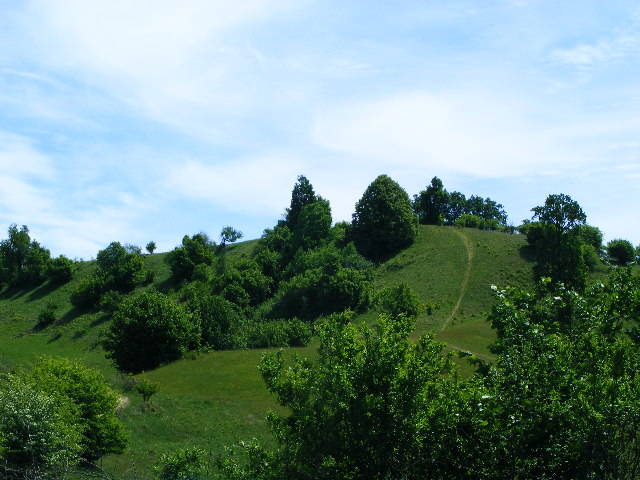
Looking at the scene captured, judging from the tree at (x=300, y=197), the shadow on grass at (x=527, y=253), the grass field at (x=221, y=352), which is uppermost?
the tree at (x=300, y=197)

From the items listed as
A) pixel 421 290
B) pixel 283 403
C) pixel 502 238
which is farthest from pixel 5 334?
pixel 283 403

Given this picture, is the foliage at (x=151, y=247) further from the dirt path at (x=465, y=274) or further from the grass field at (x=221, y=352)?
the dirt path at (x=465, y=274)

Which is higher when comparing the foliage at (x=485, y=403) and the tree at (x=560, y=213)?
the tree at (x=560, y=213)

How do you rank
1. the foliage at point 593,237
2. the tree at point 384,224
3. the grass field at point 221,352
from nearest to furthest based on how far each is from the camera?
the grass field at point 221,352 < the foliage at point 593,237 < the tree at point 384,224

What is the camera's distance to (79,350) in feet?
273

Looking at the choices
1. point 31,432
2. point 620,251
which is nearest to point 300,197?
point 620,251

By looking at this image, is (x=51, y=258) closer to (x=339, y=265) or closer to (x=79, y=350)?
(x=79, y=350)

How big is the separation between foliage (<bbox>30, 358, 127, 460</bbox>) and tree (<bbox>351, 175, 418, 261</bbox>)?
68295 mm

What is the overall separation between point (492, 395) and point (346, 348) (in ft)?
10.4

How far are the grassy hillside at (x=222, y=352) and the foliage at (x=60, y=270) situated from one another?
6.26 ft

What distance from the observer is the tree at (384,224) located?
98312mm

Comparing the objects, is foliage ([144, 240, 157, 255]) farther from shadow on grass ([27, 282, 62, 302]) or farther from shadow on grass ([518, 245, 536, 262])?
shadow on grass ([518, 245, 536, 262])

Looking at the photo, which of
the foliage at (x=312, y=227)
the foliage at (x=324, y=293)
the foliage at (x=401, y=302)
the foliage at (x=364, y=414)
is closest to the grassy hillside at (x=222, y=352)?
the foliage at (x=401, y=302)

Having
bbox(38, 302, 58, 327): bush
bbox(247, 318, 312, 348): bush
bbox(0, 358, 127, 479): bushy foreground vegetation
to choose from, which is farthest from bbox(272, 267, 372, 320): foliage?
bbox(0, 358, 127, 479): bushy foreground vegetation
